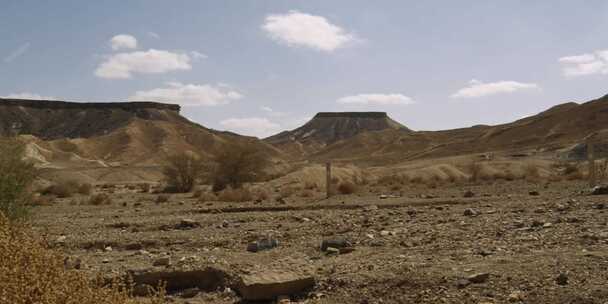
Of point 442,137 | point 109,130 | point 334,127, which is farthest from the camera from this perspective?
point 334,127

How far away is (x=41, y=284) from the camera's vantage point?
489 cm

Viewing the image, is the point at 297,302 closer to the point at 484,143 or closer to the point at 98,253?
the point at 98,253

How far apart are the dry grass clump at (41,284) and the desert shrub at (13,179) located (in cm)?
615

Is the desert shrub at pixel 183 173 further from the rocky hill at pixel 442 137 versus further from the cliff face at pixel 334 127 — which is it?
the cliff face at pixel 334 127

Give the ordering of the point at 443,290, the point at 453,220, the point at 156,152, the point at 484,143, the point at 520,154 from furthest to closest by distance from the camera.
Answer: the point at 156,152
the point at 484,143
the point at 520,154
the point at 453,220
the point at 443,290

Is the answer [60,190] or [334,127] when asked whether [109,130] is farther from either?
[60,190]

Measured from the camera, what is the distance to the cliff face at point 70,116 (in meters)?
118

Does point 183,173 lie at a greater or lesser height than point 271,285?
greater

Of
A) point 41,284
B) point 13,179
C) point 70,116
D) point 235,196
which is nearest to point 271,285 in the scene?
point 41,284

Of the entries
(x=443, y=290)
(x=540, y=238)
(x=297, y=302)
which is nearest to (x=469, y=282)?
(x=443, y=290)

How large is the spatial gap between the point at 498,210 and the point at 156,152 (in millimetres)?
90416

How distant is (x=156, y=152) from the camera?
101375 mm

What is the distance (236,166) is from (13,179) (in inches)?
925

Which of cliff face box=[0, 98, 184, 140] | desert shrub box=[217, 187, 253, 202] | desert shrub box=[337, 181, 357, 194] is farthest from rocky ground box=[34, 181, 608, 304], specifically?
cliff face box=[0, 98, 184, 140]
